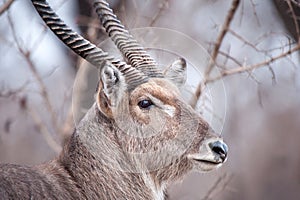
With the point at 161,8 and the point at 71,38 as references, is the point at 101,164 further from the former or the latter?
the point at 161,8

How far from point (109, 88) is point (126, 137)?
0.39 m

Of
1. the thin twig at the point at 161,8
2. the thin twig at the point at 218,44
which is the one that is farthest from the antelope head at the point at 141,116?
the thin twig at the point at 161,8

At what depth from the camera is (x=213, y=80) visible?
7.50 m

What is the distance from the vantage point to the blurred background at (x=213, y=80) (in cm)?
773

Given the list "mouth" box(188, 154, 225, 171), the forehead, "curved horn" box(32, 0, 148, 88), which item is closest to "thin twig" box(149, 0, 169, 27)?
the forehead

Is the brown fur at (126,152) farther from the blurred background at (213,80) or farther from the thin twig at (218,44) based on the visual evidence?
the thin twig at (218,44)

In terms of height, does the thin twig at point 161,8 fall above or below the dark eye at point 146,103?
above

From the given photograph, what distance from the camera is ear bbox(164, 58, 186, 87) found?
6.02 meters

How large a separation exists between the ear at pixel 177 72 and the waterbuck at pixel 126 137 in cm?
40

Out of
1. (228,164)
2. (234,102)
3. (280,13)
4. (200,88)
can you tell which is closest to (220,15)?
(280,13)

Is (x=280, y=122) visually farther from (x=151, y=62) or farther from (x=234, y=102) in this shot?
(x=151, y=62)

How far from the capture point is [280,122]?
2152 cm

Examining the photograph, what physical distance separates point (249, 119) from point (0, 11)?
1381cm

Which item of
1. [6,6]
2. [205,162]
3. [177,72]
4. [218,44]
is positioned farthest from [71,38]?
[218,44]
